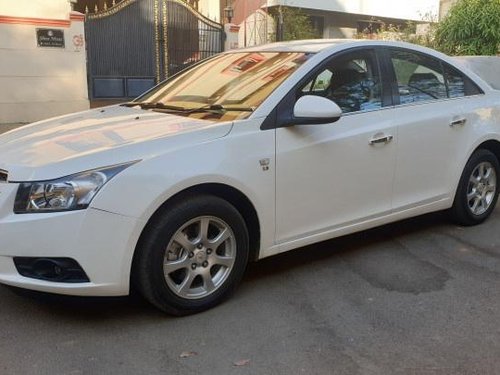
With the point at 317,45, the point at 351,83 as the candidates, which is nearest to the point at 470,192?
the point at 351,83

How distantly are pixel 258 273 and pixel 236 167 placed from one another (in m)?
1.05

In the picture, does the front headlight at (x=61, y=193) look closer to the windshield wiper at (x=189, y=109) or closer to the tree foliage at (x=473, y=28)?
the windshield wiper at (x=189, y=109)

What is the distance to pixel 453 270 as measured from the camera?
4.51 metres

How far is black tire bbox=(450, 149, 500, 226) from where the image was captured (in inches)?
207

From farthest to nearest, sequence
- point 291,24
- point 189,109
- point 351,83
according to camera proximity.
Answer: point 291,24
point 351,83
point 189,109

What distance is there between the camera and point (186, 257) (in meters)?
3.61

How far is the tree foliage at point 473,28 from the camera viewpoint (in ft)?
39.1

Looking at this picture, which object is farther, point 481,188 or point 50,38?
point 50,38

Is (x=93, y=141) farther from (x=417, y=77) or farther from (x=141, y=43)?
(x=141, y=43)

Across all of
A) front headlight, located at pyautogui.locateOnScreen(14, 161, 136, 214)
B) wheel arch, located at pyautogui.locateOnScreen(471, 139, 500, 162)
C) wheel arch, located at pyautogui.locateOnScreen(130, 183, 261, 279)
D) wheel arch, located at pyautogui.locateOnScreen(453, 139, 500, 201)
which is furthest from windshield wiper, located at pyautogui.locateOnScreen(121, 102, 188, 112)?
wheel arch, located at pyautogui.locateOnScreen(471, 139, 500, 162)

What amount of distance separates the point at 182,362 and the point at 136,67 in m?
11.3

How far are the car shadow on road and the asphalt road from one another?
0.04ft

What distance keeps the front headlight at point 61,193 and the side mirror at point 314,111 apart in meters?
1.33

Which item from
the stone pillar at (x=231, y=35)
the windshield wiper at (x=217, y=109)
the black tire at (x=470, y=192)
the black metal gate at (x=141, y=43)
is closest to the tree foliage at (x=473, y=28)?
the stone pillar at (x=231, y=35)
